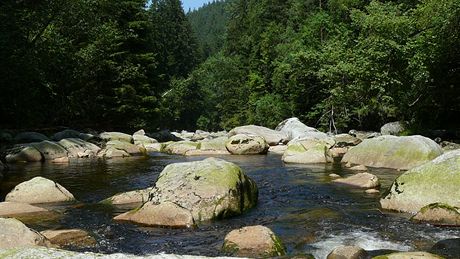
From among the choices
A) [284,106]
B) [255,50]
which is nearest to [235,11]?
[255,50]

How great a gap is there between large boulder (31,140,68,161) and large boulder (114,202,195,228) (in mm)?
12377

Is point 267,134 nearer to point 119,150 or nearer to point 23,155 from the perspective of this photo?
point 119,150

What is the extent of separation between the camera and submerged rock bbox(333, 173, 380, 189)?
1251 cm

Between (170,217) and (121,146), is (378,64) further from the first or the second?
(170,217)

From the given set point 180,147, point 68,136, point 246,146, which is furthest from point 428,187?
point 68,136

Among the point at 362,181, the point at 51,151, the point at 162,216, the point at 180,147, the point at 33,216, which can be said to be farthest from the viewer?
the point at 180,147

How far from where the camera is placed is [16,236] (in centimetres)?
639

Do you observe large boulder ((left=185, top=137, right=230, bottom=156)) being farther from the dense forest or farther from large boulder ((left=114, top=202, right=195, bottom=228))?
large boulder ((left=114, top=202, right=195, bottom=228))

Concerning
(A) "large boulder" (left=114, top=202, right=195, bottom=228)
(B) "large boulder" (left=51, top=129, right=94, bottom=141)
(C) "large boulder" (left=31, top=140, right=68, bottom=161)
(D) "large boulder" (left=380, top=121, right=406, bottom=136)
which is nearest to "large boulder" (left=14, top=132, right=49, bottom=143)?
(B) "large boulder" (left=51, top=129, right=94, bottom=141)

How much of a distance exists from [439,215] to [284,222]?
2.74 m

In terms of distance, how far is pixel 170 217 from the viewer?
8.70 meters

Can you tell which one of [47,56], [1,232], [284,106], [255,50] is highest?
[255,50]

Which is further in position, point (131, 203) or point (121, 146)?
point (121, 146)

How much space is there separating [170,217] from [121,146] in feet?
52.2
